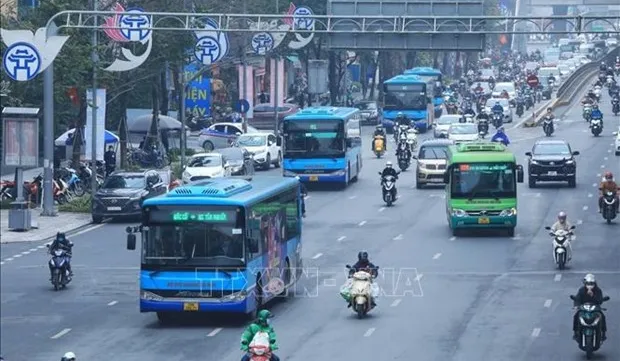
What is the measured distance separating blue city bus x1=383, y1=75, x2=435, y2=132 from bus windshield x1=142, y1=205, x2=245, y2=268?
2313 inches

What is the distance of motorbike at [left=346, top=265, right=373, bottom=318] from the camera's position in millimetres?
31578

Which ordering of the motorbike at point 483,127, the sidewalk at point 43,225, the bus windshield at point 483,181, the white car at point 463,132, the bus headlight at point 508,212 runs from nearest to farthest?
the bus headlight at point 508,212 → the bus windshield at point 483,181 → the sidewalk at point 43,225 → the white car at point 463,132 → the motorbike at point 483,127

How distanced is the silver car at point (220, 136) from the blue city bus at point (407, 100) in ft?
34.7

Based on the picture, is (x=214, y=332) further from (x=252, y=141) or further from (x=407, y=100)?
(x=407, y=100)

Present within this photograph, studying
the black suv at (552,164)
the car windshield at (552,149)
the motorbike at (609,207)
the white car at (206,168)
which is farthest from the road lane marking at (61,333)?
the car windshield at (552,149)

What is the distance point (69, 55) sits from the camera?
168ft

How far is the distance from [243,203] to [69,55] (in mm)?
22122

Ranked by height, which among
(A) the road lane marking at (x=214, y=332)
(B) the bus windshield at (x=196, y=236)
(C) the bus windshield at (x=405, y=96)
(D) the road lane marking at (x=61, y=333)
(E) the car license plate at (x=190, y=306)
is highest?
(C) the bus windshield at (x=405, y=96)

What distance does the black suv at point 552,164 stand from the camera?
58469 millimetres

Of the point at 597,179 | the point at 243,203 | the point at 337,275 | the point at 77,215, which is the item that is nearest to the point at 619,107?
the point at 597,179

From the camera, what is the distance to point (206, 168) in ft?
196

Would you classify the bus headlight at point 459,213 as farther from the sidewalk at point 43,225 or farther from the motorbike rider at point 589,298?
the motorbike rider at point 589,298

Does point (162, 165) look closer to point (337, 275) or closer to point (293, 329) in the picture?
point (337, 275)

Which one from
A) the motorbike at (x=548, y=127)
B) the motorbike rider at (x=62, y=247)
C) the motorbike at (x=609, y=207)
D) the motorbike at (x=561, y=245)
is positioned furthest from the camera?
the motorbike at (x=548, y=127)
